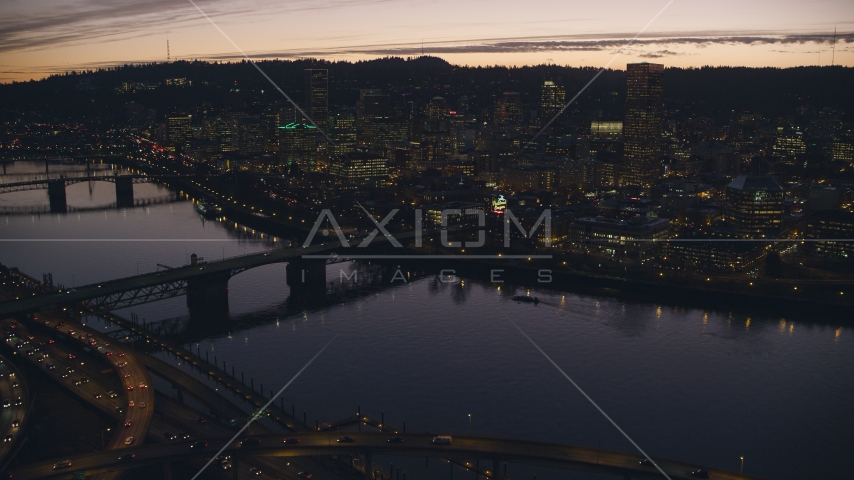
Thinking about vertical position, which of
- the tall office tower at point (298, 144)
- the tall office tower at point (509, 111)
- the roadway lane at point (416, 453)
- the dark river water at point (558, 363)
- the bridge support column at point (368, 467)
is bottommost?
the dark river water at point (558, 363)

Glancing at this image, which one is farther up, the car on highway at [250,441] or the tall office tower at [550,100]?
the tall office tower at [550,100]

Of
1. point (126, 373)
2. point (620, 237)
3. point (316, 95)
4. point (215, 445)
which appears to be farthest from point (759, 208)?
point (316, 95)

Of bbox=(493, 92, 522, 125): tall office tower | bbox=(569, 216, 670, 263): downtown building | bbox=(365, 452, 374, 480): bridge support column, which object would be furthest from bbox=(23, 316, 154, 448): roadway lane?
bbox=(493, 92, 522, 125): tall office tower

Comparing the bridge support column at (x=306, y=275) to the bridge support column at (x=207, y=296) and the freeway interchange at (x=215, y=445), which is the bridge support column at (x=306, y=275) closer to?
the bridge support column at (x=207, y=296)

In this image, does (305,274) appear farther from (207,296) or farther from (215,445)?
(215,445)

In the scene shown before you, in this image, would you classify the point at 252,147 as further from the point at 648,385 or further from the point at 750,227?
the point at 648,385

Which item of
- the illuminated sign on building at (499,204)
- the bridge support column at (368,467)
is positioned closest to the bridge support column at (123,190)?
the illuminated sign on building at (499,204)
